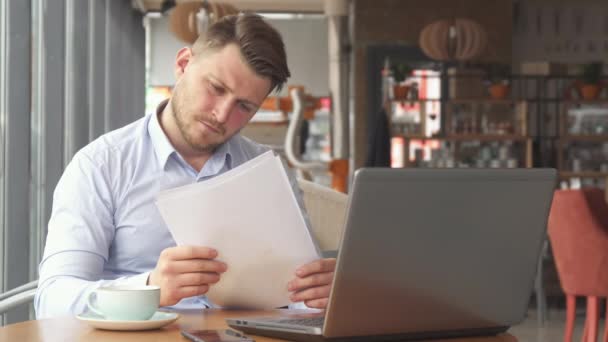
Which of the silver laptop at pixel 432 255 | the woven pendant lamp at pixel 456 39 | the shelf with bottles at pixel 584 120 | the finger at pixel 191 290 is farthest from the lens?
the shelf with bottles at pixel 584 120

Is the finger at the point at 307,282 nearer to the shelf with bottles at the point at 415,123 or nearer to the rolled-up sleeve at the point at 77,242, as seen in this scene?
the rolled-up sleeve at the point at 77,242

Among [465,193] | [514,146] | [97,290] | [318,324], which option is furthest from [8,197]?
[514,146]

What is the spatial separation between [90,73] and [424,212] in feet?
13.1

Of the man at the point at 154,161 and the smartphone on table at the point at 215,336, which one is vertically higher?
the man at the point at 154,161

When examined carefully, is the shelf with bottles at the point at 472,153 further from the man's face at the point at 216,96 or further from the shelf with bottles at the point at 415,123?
the man's face at the point at 216,96

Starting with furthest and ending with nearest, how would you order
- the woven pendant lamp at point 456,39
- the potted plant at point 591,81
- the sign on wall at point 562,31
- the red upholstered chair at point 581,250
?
the sign on wall at point 562,31 → the potted plant at point 591,81 → the woven pendant lamp at point 456,39 → the red upholstered chair at point 581,250

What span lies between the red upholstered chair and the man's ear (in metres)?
3.22

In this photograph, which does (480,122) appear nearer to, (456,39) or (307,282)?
(456,39)

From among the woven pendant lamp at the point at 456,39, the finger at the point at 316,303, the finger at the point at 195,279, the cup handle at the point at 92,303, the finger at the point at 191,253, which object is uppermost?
the woven pendant lamp at the point at 456,39

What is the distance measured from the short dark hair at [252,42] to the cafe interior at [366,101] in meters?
0.61

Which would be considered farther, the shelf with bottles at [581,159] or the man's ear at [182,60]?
the shelf with bottles at [581,159]

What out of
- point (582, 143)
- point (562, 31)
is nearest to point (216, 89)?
point (582, 143)

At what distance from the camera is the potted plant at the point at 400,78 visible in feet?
30.2

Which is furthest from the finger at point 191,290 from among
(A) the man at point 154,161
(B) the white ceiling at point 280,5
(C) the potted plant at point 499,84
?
(B) the white ceiling at point 280,5
